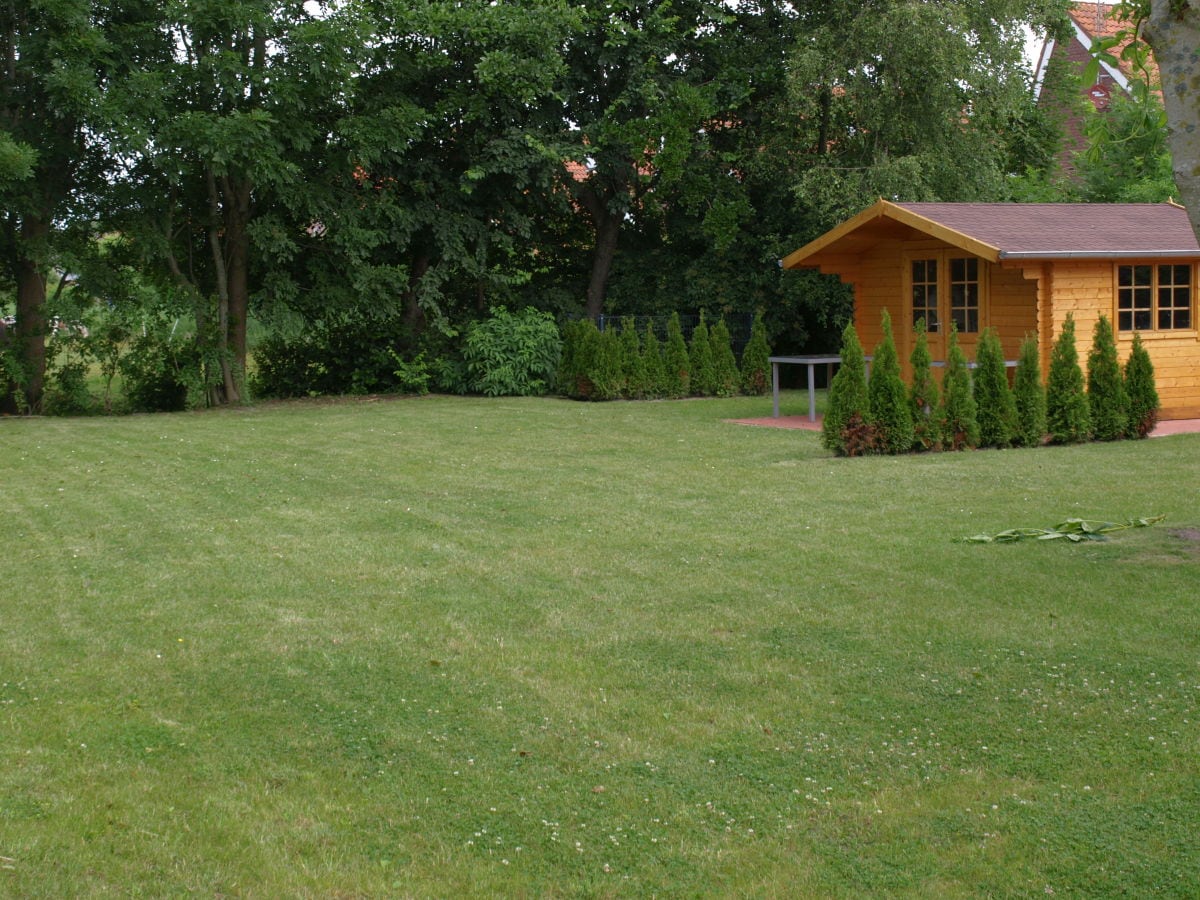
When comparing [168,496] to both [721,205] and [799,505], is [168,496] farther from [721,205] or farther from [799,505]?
[721,205]

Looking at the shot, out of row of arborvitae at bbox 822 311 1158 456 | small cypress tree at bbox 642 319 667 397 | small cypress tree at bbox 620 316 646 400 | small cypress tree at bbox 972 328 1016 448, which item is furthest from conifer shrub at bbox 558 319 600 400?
small cypress tree at bbox 972 328 1016 448

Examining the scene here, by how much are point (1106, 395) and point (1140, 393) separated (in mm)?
510

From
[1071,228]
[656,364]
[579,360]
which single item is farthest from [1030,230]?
[579,360]

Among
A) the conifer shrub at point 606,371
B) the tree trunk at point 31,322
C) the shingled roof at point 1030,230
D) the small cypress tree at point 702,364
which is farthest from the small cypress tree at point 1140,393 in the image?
the tree trunk at point 31,322

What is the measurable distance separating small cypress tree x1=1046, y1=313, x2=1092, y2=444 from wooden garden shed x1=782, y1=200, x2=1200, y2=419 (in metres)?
0.97

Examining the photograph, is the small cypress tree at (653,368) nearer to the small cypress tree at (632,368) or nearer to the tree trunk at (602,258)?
the small cypress tree at (632,368)

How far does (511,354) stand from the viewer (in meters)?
23.4

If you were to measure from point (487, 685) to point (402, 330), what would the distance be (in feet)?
63.0

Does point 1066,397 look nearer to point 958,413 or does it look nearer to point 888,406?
point 958,413

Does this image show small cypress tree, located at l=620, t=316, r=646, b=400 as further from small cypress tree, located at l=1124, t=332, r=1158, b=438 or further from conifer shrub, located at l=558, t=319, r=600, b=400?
small cypress tree, located at l=1124, t=332, r=1158, b=438

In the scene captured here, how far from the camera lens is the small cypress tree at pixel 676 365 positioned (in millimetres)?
22344

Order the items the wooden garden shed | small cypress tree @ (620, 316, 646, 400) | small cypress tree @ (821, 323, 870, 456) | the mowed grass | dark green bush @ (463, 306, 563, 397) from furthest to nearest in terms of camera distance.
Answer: dark green bush @ (463, 306, 563, 397) < small cypress tree @ (620, 316, 646, 400) < the wooden garden shed < small cypress tree @ (821, 323, 870, 456) < the mowed grass

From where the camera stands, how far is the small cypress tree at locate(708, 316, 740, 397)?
22609 mm

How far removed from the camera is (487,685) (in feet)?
18.5
